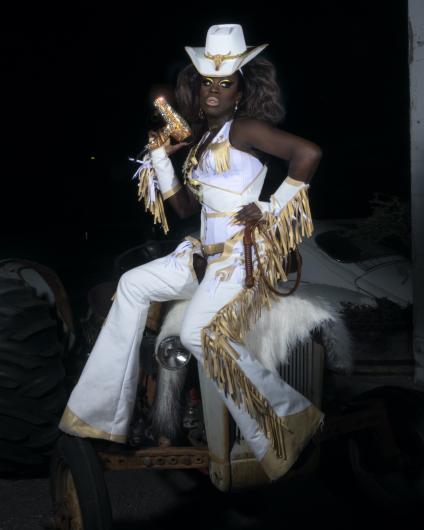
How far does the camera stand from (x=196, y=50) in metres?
3.42

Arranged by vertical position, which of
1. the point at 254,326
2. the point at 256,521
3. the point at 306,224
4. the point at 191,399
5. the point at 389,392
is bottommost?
the point at 256,521

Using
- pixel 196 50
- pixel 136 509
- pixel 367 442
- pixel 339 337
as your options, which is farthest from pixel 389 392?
pixel 196 50

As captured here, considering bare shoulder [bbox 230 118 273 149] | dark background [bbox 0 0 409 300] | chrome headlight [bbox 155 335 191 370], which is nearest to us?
bare shoulder [bbox 230 118 273 149]

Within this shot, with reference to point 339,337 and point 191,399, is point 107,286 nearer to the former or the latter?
point 191,399

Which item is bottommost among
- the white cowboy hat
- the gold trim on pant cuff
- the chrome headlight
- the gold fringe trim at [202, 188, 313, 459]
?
the gold trim on pant cuff

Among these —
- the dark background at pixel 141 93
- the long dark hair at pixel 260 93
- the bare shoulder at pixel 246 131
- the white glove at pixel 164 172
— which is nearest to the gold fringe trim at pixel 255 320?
the bare shoulder at pixel 246 131

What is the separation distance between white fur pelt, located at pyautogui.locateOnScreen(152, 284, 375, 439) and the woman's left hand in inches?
16.4

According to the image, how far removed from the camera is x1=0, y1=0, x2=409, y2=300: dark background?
13.4 meters

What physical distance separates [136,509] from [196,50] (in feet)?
7.93

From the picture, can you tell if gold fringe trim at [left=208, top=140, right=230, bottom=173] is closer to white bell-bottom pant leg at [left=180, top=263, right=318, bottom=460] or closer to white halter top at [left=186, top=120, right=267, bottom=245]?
white halter top at [left=186, top=120, right=267, bottom=245]

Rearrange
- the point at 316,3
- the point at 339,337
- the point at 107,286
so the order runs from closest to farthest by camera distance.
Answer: the point at 339,337 < the point at 107,286 < the point at 316,3

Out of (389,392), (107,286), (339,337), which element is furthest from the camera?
(107,286)

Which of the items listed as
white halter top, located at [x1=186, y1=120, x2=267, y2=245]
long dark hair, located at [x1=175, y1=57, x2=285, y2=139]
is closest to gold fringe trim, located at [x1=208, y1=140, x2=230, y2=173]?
white halter top, located at [x1=186, y1=120, x2=267, y2=245]

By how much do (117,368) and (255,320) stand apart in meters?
0.64
